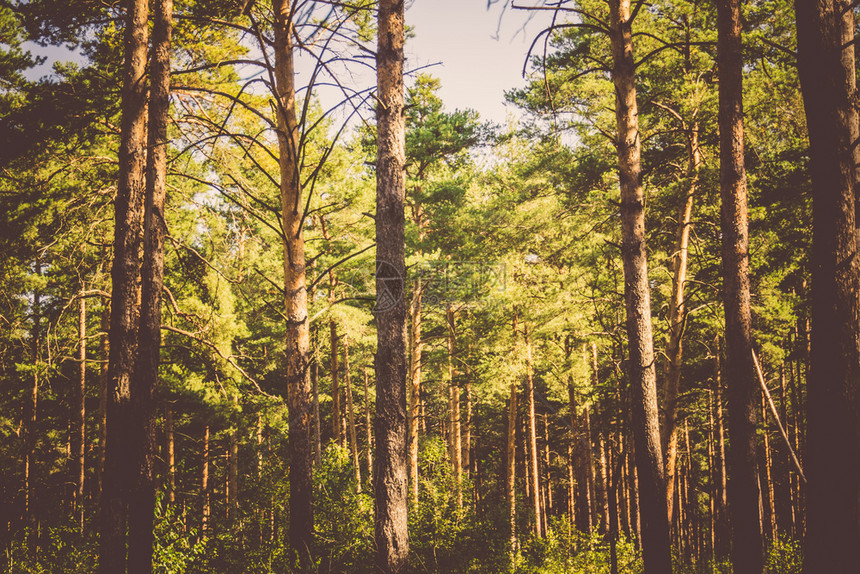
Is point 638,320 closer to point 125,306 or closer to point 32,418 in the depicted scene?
point 125,306

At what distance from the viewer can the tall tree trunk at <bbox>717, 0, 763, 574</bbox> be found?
480 cm

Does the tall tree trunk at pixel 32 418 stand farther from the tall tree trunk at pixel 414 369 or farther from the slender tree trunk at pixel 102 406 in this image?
the tall tree trunk at pixel 414 369

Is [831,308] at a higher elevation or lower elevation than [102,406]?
higher

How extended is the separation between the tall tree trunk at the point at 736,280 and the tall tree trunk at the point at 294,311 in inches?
197

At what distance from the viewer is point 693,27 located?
10195 millimetres

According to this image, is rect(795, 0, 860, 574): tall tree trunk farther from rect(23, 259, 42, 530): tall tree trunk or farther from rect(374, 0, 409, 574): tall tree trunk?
rect(23, 259, 42, 530): tall tree trunk

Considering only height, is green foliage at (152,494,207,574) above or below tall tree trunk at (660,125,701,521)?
below

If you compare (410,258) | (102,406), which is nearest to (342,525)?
(410,258)

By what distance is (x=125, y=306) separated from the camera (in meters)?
5.79

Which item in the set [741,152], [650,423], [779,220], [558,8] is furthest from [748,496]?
[779,220]

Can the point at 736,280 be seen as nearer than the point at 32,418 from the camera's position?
Yes

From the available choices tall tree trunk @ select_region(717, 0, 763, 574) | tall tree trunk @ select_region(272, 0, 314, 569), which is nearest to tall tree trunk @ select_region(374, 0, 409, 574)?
tall tree trunk @ select_region(272, 0, 314, 569)

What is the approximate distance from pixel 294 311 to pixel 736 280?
5.58 metres

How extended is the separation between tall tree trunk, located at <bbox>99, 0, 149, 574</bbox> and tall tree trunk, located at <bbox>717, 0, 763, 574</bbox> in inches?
261
